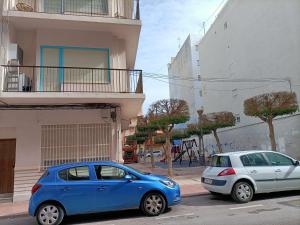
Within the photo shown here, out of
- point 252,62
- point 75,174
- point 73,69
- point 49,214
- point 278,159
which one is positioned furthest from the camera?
point 252,62

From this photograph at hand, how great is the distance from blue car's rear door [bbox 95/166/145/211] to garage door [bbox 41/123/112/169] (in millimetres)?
4338

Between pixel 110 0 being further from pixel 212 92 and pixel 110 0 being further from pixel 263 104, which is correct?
pixel 212 92

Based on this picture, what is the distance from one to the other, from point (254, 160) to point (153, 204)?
139 inches

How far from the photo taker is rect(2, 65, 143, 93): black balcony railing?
11.7m

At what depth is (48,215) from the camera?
7.39 m

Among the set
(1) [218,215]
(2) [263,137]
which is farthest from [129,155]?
(1) [218,215]

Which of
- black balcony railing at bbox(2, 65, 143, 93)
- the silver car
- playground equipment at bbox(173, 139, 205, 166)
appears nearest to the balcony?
black balcony railing at bbox(2, 65, 143, 93)

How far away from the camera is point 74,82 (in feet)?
39.5

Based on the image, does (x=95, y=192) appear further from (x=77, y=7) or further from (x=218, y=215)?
(x=77, y=7)

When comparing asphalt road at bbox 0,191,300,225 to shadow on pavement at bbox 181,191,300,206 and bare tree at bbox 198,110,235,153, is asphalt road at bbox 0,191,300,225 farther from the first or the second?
bare tree at bbox 198,110,235,153

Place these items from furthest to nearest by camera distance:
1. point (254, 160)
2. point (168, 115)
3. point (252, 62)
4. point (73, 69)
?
1. point (252, 62)
2. point (168, 115)
3. point (73, 69)
4. point (254, 160)

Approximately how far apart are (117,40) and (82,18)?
1877 millimetres

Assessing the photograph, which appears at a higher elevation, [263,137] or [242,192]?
[263,137]

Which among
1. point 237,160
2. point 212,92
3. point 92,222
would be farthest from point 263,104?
point 212,92
